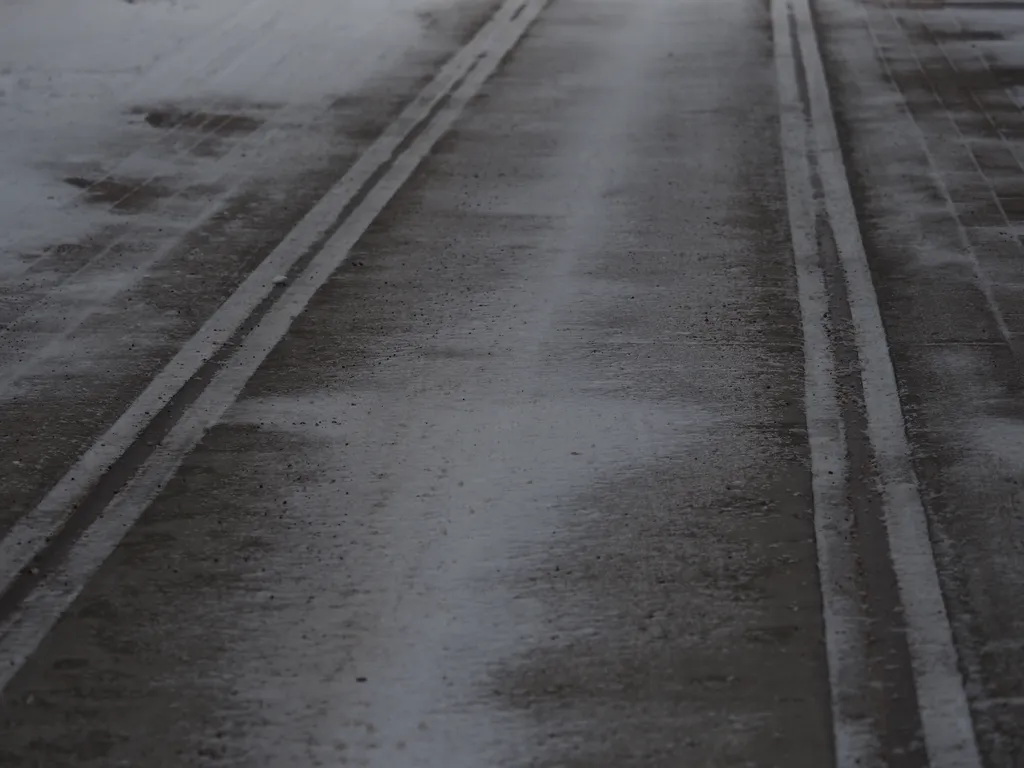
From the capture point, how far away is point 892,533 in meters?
5.74

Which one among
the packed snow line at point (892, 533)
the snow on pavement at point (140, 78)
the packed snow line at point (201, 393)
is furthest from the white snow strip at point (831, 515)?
the snow on pavement at point (140, 78)

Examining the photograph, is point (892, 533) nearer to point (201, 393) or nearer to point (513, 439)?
point (513, 439)

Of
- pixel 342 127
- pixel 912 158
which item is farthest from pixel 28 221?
pixel 912 158

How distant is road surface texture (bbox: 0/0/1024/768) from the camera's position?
4.69 metres

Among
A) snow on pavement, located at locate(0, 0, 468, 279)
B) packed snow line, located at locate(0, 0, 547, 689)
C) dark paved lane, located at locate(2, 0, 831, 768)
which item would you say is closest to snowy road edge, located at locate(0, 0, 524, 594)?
packed snow line, located at locate(0, 0, 547, 689)

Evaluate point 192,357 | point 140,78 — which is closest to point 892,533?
point 192,357

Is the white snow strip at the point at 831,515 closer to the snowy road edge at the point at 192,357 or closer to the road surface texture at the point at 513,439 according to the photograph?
the road surface texture at the point at 513,439

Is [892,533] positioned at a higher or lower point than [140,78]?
higher

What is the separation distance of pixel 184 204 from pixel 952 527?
6.33 metres

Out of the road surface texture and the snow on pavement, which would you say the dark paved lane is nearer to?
the road surface texture

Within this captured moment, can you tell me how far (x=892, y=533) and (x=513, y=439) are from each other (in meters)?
1.60

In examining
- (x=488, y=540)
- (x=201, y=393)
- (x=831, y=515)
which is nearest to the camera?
(x=488, y=540)

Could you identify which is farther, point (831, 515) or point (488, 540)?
point (831, 515)

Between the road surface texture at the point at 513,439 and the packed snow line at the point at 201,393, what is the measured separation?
2cm
